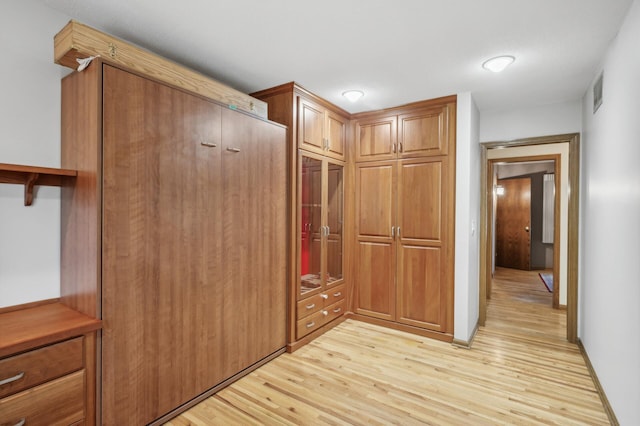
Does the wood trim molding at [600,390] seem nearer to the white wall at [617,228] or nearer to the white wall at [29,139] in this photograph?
the white wall at [617,228]

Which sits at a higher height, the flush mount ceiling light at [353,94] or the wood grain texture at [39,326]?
the flush mount ceiling light at [353,94]

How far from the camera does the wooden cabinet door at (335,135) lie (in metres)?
A: 3.61

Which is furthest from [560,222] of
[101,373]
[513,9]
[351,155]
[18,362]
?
[18,362]

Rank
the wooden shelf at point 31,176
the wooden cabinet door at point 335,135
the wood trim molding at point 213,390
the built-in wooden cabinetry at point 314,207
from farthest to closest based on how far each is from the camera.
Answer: the wooden cabinet door at point 335,135, the built-in wooden cabinetry at point 314,207, the wood trim molding at point 213,390, the wooden shelf at point 31,176

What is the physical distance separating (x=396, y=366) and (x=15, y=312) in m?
2.71

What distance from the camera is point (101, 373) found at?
1730 millimetres

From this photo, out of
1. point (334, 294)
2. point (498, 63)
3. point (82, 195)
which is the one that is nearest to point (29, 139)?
point (82, 195)

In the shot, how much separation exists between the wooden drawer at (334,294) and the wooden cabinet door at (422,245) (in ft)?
2.18

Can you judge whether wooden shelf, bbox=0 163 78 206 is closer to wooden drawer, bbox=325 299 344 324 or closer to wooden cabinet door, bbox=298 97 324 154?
wooden cabinet door, bbox=298 97 324 154

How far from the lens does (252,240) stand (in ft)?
8.82

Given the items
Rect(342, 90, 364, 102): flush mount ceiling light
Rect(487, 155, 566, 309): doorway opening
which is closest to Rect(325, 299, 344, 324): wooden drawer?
Rect(342, 90, 364, 102): flush mount ceiling light

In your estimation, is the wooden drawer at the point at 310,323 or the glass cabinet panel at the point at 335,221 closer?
the wooden drawer at the point at 310,323

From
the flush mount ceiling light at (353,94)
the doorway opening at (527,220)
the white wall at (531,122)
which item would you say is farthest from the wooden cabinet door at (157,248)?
the doorway opening at (527,220)

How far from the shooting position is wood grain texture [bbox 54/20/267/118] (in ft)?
5.68
